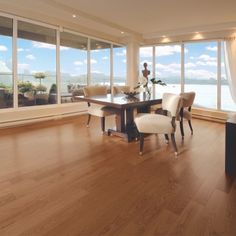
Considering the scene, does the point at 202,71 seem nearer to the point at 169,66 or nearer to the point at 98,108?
the point at 169,66

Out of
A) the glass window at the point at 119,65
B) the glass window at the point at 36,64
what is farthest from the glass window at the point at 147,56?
the glass window at the point at 36,64

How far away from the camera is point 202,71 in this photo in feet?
Answer: 21.4

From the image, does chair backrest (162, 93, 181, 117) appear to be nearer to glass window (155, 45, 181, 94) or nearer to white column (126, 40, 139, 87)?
glass window (155, 45, 181, 94)

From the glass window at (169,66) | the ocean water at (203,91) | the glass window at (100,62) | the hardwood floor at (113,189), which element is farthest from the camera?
the glass window at (169,66)

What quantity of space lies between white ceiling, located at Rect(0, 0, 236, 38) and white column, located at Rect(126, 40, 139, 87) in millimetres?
841

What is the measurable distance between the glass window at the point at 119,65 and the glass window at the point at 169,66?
118 cm

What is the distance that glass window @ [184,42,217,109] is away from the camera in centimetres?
628

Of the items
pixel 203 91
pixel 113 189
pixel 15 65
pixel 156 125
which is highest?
pixel 15 65

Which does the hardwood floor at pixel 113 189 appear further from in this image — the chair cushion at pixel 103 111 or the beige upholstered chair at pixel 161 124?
the chair cushion at pixel 103 111

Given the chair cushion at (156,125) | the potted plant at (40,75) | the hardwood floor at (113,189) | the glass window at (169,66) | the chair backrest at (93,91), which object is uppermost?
the glass window at (169,66)

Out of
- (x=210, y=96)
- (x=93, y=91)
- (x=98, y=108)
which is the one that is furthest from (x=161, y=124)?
(x=210, y=96)

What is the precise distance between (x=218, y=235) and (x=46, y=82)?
5.20 m

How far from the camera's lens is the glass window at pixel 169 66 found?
7009 millimetres

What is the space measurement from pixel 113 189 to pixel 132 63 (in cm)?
597
